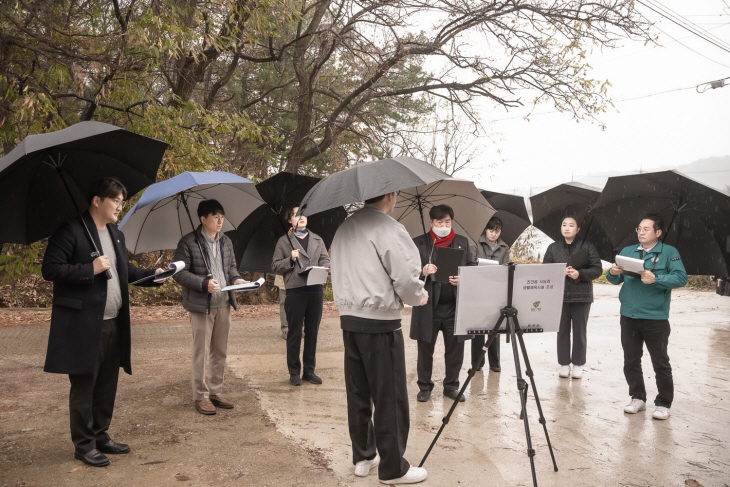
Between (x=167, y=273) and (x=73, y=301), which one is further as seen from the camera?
(x=167, y=273)

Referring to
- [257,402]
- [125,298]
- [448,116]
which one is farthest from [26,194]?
[448,116]

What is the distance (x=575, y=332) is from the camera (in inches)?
289

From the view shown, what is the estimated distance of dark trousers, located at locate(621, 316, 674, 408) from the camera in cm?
573

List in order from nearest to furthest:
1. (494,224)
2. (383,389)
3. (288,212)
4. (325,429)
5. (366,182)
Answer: (366,182) < (383,389) < (325,429) < (288,212) < (494,224)

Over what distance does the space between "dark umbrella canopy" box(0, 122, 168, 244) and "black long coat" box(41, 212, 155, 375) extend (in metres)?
0.23

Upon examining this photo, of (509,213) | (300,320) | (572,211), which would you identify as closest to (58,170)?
(300,320)

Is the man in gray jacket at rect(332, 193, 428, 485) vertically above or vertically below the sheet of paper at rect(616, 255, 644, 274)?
below

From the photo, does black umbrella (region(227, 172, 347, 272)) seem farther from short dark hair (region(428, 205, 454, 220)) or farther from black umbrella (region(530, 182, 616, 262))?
black umbrella (region(530, 182, 616, 262))

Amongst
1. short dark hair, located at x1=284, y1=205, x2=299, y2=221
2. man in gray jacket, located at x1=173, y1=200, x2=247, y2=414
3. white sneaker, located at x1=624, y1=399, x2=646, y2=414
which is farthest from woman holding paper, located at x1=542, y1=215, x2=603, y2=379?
man in gray jacket, located at x1=173, y1=200, x2=247, y2=414

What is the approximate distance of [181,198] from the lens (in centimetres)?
565

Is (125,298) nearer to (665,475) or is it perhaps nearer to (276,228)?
(276,228)

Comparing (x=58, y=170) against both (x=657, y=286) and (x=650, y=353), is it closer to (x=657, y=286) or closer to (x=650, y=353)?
(x=657, y=286)

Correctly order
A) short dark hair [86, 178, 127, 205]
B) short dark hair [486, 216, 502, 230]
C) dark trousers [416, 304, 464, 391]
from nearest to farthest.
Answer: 1. short dark hair [86, 178, 127, 205]
2. dark trousers [416, 304, 464, 391]
3. short dark hair [486, 216, 502, 230]

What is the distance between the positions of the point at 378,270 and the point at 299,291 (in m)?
2.77
